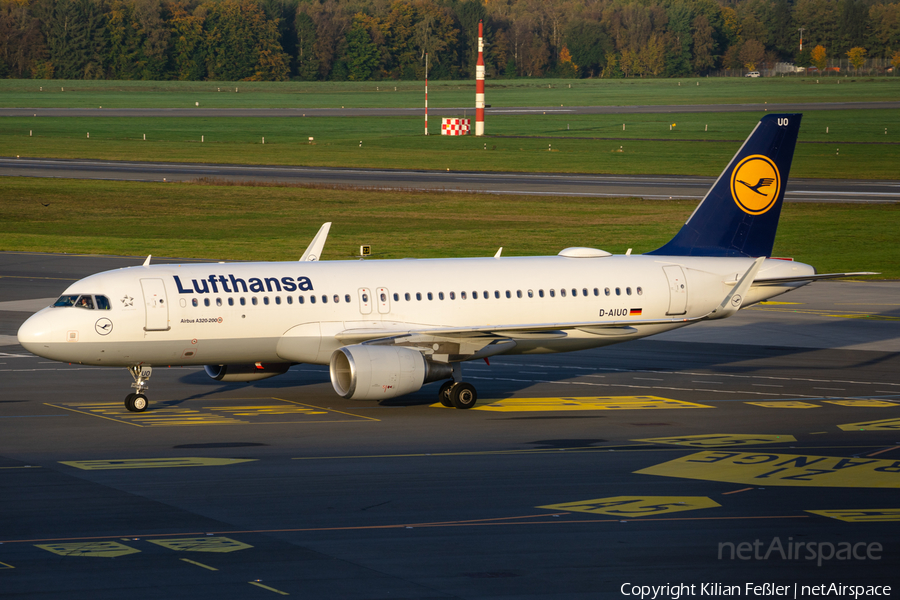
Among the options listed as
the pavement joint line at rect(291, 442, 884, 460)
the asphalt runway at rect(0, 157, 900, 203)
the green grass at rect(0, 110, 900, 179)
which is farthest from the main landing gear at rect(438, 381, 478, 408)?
the green grass at rect(0, 110, 900, 179)

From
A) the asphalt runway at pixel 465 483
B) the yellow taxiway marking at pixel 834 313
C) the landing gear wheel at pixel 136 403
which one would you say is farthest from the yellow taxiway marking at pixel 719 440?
the yellow taxiway marking at pixel 834 313

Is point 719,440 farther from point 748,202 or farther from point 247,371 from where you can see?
point 247,371

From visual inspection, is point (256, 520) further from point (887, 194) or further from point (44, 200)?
point (887, 194)

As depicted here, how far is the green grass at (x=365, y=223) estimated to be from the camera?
72.8 metres

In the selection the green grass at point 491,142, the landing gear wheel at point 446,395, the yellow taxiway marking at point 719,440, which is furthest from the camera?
the green grass at point 491,142

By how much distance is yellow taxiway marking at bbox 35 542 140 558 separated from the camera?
69.9ft

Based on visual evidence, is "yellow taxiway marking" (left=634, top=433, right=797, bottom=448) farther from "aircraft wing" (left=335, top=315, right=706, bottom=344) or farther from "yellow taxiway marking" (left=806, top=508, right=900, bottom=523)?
"yellow taxiway marking" (left=806, top=508, right=900, bottom=523)

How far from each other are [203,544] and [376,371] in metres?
12.3

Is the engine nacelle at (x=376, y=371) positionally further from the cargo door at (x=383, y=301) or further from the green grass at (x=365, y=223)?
the green grass at (x=365, y=223)

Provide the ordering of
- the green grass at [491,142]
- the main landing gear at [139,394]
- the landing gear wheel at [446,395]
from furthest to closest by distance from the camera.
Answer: the green grass at [491,142] → the landing gear wheel at [446,395] → the main landing gear at [139,394]

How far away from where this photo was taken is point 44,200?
97.2m

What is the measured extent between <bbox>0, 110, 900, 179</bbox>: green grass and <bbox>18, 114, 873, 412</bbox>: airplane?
79595 millimetres

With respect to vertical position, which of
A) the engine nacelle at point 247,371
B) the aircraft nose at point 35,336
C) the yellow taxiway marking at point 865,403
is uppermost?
the aircraft nose at point 35,336

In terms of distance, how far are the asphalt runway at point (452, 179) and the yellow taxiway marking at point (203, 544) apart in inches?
3143
